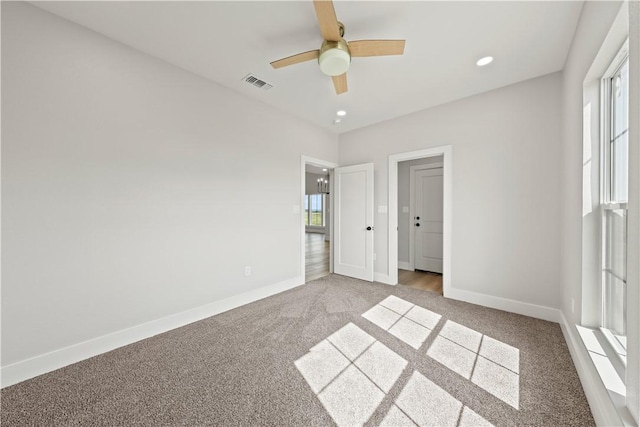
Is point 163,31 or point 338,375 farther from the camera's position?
point 163,31

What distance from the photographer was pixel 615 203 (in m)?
1.53

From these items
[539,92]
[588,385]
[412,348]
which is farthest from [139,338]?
[539,92]

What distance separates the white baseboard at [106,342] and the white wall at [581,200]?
10.1 ft

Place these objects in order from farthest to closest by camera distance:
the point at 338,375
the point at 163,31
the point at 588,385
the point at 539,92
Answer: the point at 539,92 → the point at 163,31 → the point at 338,375 → the point at 588,385

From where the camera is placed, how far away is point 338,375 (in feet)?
5.59

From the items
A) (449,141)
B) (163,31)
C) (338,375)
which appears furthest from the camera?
(449,141)

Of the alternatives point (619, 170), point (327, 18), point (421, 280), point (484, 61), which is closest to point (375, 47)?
point (327, 18)

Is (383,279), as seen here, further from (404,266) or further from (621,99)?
(621,99)

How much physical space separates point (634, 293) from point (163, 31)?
11.0 ft

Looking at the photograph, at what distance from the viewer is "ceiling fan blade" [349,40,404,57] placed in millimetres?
1704

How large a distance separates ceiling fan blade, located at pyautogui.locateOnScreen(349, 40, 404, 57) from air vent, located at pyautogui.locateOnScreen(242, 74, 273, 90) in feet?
4.23

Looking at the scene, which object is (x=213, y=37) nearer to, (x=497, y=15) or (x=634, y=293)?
(x=497, y=15)

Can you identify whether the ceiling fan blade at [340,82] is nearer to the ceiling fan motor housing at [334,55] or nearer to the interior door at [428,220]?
the ceiling fan motor housing at [334,55]

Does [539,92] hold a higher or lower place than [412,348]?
higher
